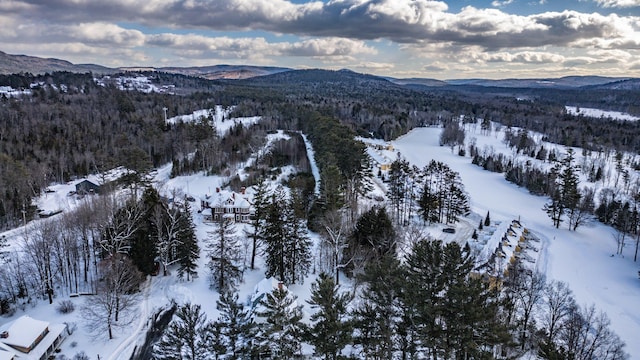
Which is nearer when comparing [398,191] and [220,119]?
[398,191]

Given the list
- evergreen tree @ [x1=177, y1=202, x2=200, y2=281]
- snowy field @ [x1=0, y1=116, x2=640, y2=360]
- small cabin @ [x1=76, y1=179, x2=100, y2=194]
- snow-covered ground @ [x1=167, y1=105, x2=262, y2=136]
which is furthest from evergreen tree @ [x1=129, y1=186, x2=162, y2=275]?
snow-covered ground @ [x1=167, y1=105, x2=262, y2=136]

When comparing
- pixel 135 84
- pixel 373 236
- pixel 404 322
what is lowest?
pixel 373 236

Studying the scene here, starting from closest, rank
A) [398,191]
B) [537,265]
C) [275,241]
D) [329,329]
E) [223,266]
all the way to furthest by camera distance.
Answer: [329,329] → [223,266] → [275,241] → [537,265] → [398,191]

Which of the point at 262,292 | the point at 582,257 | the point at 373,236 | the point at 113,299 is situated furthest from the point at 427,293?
the point at 582,257

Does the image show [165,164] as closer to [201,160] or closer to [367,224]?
[201,160]

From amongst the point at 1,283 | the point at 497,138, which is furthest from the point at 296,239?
the point at 497,138

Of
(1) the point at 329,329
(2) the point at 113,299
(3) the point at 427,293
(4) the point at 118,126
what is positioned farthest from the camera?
(4) the point at 118,126

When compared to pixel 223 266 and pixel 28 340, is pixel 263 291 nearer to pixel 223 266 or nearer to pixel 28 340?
pixel 223 266

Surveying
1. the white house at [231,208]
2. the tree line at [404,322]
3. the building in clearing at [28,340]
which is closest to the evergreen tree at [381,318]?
the tree line at [404,322]
